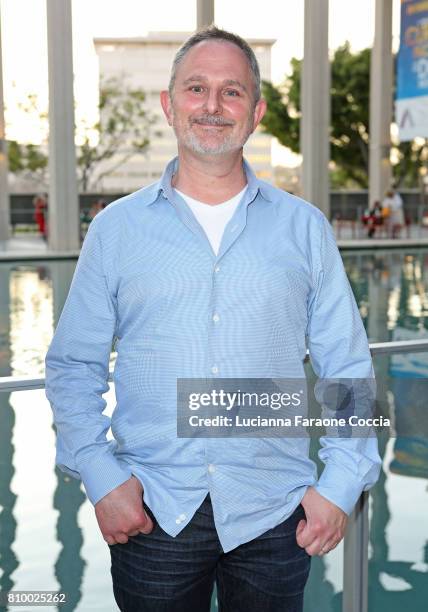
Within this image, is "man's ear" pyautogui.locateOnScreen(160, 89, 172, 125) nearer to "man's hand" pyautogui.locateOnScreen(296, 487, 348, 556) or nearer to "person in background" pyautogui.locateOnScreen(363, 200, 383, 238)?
"man's hand" pyautogui.locateOnScreen(296, 487, 348, 556)

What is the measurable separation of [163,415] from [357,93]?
4805 centimetres

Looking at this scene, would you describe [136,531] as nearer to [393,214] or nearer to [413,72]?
[413,72]

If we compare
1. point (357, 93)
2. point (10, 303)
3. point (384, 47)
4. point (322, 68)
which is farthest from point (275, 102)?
point (10, 303)

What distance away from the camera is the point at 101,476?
2029mm

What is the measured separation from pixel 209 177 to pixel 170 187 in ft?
0.34

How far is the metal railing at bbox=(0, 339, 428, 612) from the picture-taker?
2668mm

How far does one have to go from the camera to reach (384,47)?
3173 centimetres

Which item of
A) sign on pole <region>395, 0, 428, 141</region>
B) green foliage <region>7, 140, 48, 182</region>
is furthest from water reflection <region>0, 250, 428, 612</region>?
green foliage <region>7, 140, 48, 182</region>

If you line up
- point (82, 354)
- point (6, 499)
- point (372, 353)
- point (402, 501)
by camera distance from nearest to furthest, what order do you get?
point (82, 354), point (372, 353), point (402, 501), point (6, 499)

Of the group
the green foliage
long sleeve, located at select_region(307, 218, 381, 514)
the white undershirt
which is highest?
the green foliage

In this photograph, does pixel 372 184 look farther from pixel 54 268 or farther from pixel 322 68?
pixel 54 268

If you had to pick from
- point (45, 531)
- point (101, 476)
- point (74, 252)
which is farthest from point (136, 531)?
point (74, 252)

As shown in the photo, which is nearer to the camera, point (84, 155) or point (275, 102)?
point (84, 155)

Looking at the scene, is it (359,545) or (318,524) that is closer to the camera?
(318,524)
